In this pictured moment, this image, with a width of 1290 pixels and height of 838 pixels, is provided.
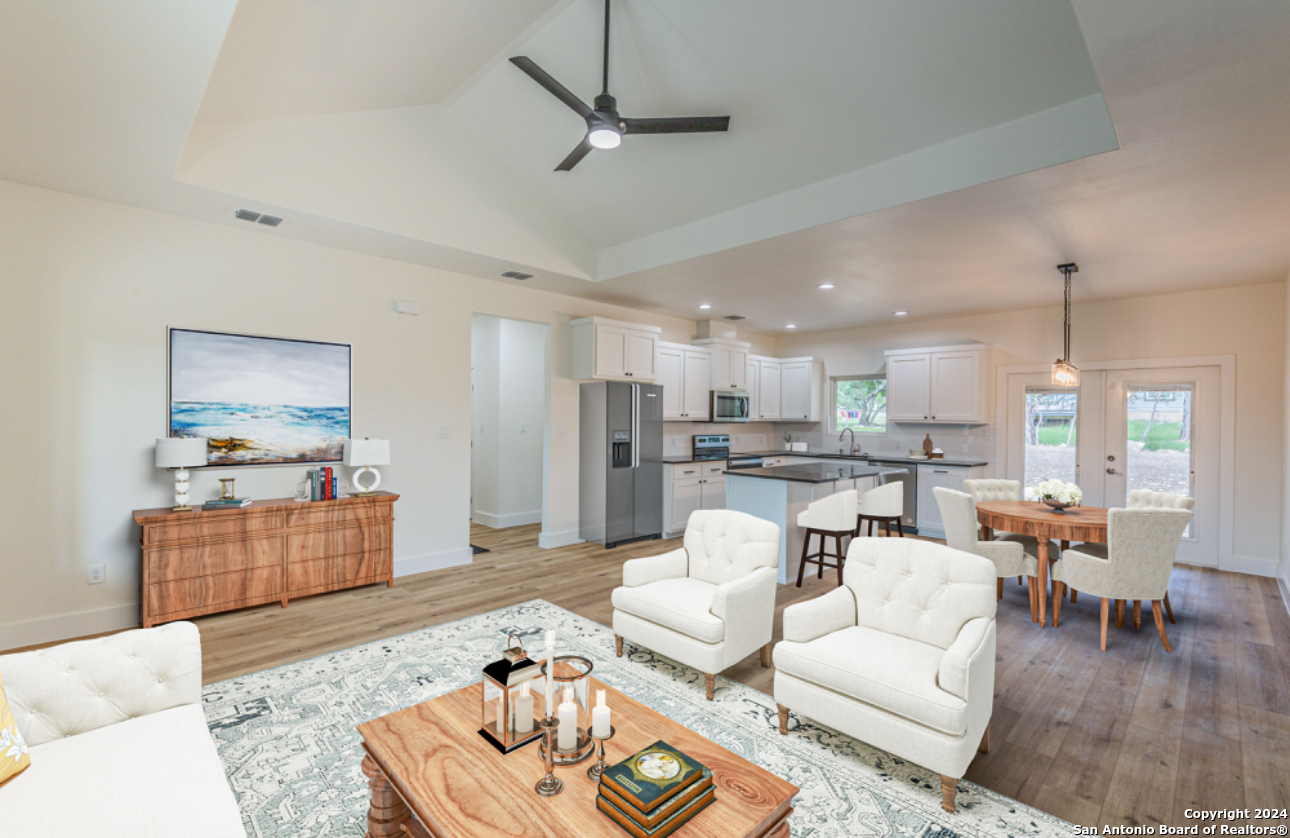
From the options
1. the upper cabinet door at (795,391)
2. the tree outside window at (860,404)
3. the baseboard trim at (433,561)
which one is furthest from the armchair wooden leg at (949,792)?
the upper cabinet door at (795,391)

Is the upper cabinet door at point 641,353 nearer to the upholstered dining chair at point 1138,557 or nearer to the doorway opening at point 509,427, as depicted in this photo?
the doorway opening at point 509,427

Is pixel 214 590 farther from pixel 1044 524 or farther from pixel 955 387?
pixel 955 387

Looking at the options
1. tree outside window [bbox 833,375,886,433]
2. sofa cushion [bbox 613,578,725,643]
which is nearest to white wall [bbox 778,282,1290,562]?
tree outside window [bbox 833,375,886,433]

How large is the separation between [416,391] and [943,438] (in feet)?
20.6

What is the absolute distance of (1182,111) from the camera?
240cm

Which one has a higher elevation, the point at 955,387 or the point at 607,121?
the point at 607,121

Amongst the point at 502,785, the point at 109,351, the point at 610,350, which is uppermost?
the point at 610,350

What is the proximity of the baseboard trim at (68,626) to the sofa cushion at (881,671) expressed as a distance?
13.9 ft

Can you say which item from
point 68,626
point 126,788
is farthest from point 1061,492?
point 68,626

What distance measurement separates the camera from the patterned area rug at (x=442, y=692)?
2.01 m

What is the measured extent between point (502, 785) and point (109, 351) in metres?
4.00

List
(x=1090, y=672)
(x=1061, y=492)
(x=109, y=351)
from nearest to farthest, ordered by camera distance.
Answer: (x=1090, y=672) → (x=109, y=351) → (x=1061, y=492)

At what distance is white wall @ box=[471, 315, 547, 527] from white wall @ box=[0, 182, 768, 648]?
7.30 feet

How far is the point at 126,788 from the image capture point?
150 cm
